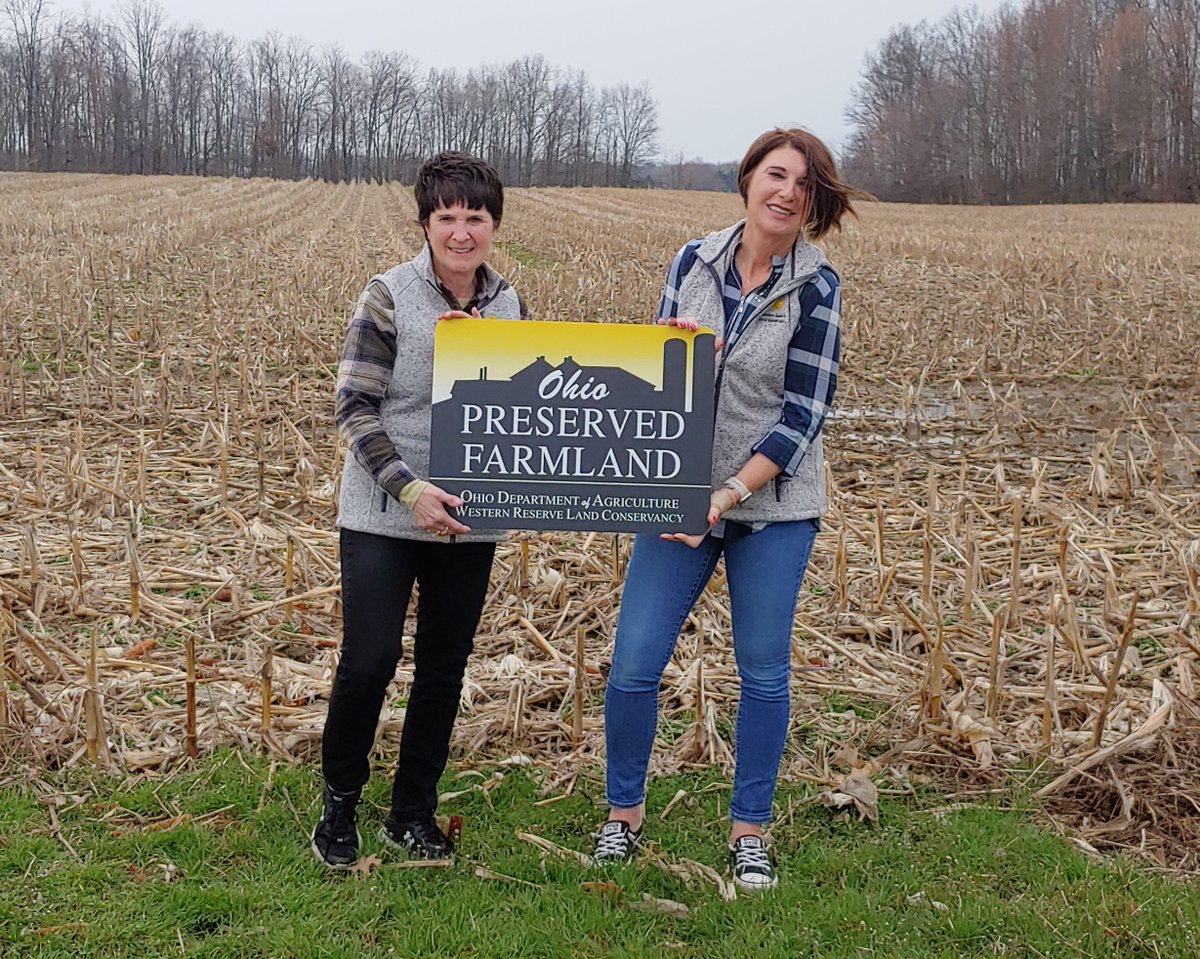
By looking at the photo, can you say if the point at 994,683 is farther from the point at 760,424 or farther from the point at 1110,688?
the point at 760,424

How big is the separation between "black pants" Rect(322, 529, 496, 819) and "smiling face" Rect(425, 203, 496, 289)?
74 centimetres

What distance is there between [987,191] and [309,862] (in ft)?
242

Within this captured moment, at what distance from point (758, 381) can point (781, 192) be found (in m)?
0.50

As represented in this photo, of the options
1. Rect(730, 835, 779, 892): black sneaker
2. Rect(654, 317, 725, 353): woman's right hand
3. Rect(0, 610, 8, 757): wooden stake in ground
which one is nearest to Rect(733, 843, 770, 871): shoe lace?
Rect(730, 835, 779, 892): black sneaker

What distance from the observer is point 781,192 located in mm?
3107

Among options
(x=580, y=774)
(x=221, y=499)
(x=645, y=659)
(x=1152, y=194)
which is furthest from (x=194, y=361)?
(x=1152, y=194)

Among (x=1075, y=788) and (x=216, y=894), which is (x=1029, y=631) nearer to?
(x=1075, y=788)

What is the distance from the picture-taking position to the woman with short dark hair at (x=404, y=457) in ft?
10.1

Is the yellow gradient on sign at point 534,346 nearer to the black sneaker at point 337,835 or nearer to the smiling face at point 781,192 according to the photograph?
the smiling face at point 781,192

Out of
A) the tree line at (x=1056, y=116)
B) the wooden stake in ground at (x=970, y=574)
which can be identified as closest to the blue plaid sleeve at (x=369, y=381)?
the wooden stake in ground at (x=970, y=574)

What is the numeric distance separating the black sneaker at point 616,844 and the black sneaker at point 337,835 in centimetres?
72

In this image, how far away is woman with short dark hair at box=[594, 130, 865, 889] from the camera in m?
3.13

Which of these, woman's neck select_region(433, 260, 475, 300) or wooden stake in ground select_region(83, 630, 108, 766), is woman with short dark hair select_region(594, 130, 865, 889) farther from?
wooden stake in ground select_region(83, 630, 108, 766)

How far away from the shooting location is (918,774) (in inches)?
164
